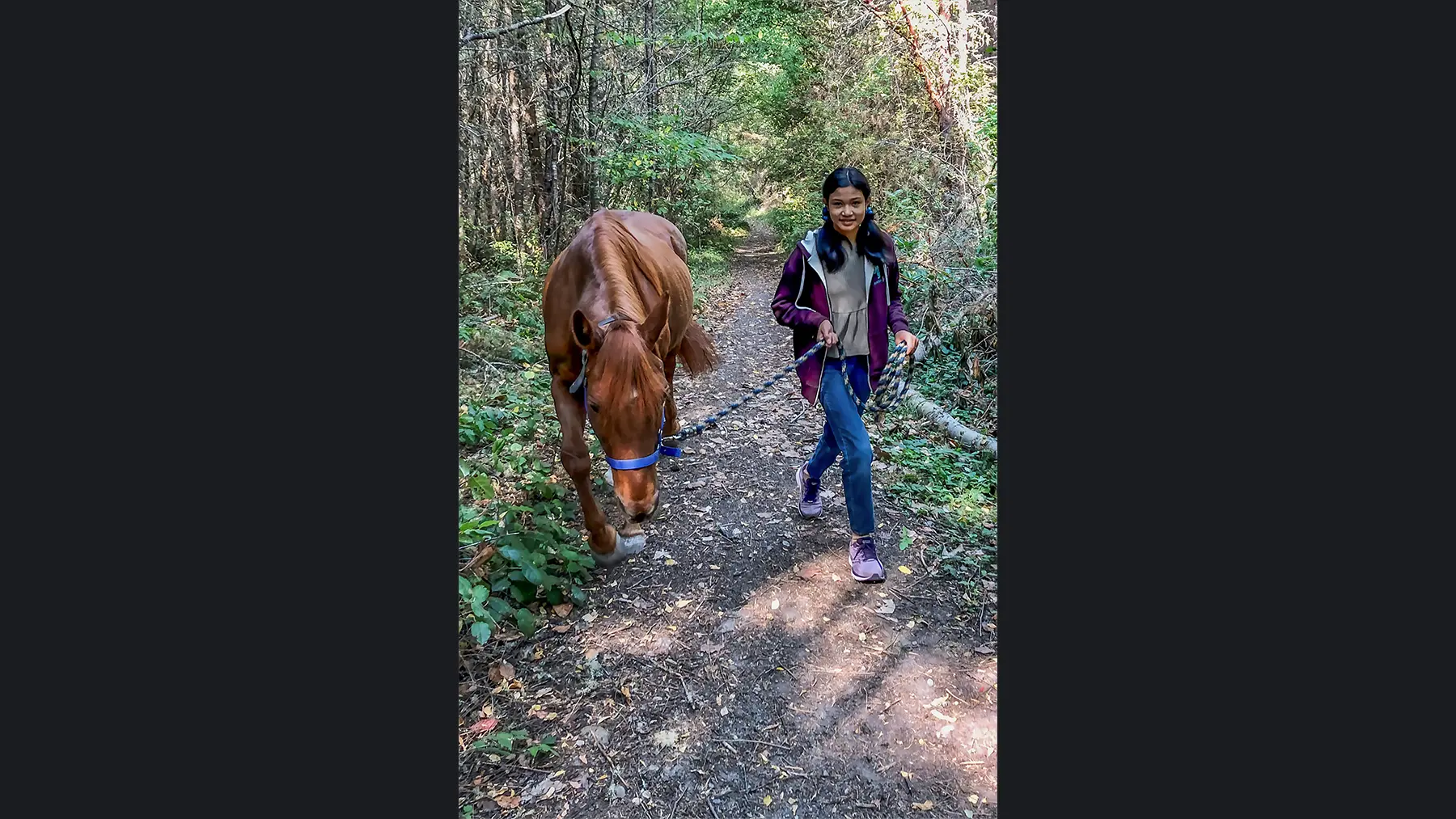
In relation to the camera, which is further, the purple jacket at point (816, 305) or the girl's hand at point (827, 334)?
the purple jacket at point (816, 305)

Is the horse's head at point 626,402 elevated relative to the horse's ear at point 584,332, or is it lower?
→ lower

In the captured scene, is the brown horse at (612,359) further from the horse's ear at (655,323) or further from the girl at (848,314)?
the girl at (848,314)

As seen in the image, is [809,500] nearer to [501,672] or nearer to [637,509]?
[637,509]

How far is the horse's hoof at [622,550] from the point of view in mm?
4195

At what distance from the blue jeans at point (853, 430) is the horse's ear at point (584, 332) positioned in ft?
4.55

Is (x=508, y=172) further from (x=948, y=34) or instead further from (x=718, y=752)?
(x=718, y=752)

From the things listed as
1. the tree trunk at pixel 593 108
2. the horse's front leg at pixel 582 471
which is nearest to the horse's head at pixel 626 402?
the horse's front leg at pixel 582 471

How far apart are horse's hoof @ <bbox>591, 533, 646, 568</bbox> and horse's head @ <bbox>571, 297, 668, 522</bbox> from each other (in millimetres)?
868

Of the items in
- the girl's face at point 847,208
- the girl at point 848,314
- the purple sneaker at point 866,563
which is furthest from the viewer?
the purple sneaker at point 866,563

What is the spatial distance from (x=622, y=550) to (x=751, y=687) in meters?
1.45

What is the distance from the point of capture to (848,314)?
377 cm

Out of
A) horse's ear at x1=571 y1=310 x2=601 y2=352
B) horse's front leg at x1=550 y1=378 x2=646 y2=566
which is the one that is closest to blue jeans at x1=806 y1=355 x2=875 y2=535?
horse's ear at x1=571 y1=310 x2=601 y2=352

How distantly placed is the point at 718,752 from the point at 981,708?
1285 millimetres

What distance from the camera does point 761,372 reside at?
8.88m
